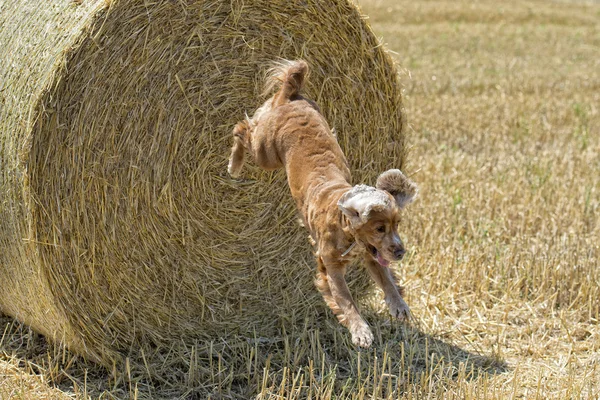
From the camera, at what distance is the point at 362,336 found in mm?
3664

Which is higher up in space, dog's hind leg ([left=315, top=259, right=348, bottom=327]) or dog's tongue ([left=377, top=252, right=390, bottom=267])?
dog's tongue ([left=377, top=252, right=390, bottom=267])

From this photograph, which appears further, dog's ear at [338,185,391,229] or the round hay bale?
the round hay bale

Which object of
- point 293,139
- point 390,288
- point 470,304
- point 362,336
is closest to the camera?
point 362,336

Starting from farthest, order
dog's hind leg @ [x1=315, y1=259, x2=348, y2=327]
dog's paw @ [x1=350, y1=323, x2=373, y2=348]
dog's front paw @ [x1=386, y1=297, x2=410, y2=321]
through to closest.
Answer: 1. dog's hind leg @ [x1=315, y1=259, x2=348, y2=327]
2. dog's front paw @ [x1=386, y1=297, x2=410, y2=321]
3. dog's paw @ [x1=350, y1=323, x2=373, y2=348]

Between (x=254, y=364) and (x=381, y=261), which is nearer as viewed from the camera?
(x=381, y=261)

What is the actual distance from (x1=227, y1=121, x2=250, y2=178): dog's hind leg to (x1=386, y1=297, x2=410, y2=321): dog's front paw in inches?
63.5

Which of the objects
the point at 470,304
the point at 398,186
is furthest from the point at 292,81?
the point at 470,304

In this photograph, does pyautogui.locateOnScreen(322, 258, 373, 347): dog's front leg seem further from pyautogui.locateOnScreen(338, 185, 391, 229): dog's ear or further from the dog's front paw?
pyautogui.locateOnScreen(338, 185, 391, 229): dog's ear

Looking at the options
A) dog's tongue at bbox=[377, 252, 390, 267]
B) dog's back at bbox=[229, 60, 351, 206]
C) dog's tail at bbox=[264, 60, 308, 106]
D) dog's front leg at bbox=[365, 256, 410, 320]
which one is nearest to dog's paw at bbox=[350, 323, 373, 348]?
dog's front leg at bbox=[365, 256, 410, 320]

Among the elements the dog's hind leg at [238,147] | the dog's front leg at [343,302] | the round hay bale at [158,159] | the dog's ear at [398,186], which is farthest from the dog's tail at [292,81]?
the dog's ear at [398,186]

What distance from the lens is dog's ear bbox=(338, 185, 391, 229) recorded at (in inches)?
131

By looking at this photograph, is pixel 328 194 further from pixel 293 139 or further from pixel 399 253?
pixel 399 253

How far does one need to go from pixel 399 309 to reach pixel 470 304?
2296mm

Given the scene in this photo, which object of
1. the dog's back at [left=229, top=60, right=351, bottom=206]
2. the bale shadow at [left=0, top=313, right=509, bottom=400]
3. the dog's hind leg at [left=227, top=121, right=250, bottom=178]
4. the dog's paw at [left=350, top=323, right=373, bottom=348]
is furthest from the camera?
the dog's hind leg at [left=227, top=121, right=250, bottom=178]
